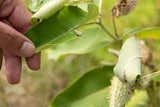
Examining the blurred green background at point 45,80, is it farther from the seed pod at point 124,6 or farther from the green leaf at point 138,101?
the seed pod at point 124,6

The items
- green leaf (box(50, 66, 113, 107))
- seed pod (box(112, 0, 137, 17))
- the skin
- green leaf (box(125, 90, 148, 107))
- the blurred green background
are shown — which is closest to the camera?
seed pod (box(112, 0, 137, 17))

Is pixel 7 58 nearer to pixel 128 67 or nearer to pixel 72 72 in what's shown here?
pixel 128 67

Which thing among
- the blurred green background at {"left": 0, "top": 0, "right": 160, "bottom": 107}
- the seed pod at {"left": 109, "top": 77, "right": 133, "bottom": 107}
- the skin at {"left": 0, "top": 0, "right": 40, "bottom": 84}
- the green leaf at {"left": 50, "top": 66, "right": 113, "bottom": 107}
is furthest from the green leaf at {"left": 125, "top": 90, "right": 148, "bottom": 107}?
the blurred green background at {"left": 0, "top": 0, "right": 160, "bottom": 107}

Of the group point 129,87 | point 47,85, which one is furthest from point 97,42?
point 47,85

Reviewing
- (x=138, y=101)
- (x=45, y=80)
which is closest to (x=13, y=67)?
(x=138, y=101)

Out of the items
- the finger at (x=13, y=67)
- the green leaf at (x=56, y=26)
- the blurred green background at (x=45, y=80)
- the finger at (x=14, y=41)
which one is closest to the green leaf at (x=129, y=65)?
the green leaf at (x=56, y=26)

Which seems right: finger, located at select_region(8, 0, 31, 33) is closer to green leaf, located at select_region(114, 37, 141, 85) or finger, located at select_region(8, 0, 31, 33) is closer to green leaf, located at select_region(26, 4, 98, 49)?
green leaf, located at select_region(26, 4, 98, 49)
